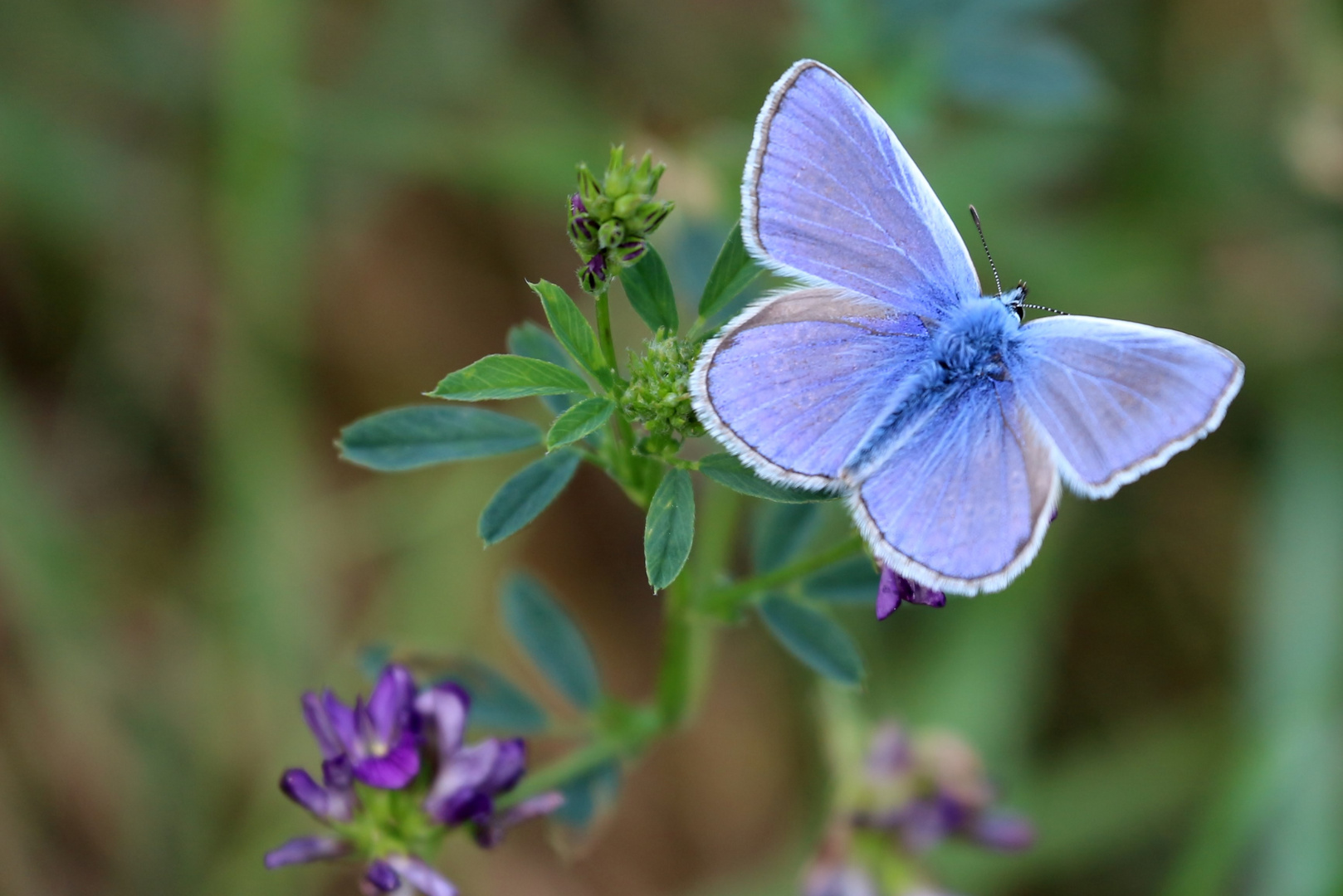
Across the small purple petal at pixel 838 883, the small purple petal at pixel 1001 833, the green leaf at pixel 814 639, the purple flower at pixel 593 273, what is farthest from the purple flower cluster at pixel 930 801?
the purple flower at pixel 593 273

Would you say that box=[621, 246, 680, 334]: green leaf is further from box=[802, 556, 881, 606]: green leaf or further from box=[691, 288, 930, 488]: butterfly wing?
box=[802, 556, 881, 606]: green leaf

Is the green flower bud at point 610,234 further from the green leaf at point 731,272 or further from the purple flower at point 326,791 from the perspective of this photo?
the purple flower at point 326,791

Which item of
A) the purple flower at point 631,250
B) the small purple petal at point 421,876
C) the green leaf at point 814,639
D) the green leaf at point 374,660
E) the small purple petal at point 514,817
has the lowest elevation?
the small purple petal at point 421,876

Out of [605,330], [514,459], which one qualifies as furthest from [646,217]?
[514,459]

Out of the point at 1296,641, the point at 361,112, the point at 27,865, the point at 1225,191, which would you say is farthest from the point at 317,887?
the point at 1225,191

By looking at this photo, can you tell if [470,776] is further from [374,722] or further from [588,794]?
[588,794]
